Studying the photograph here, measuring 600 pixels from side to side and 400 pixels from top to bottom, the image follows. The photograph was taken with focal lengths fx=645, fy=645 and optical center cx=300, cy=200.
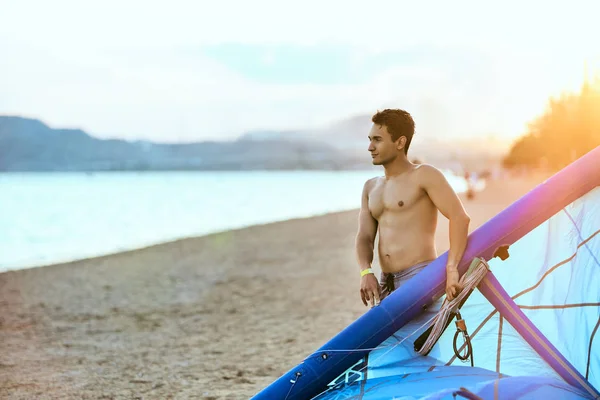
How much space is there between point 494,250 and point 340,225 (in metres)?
22.6

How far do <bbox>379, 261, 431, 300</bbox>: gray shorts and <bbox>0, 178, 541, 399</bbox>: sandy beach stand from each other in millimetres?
2247

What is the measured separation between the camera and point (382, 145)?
404 centimetres

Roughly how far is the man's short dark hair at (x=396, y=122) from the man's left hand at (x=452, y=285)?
2.89 ft

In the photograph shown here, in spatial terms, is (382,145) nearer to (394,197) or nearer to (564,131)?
(394,197)

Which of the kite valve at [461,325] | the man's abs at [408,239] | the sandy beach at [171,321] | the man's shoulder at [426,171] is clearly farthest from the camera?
the sandy beach at [171,321]

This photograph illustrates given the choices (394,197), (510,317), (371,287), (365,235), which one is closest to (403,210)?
(394,197)

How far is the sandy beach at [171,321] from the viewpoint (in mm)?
6570

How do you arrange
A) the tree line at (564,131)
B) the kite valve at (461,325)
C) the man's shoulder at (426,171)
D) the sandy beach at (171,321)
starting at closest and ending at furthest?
the kite valve at (461,325) → the man's shoulder at (426,171) → the sandy beach at (171,321) → the tree line at (564,131)

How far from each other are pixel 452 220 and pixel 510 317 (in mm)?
718

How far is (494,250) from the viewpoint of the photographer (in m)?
4.02

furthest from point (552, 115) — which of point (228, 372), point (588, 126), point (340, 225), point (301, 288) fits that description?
point (228, 372)

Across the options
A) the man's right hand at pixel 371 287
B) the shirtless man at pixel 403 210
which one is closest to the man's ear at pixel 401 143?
the shirtless man at pixel 403 210

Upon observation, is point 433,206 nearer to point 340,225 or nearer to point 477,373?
point 477,373

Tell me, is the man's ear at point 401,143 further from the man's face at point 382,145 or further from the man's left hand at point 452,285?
the man's left hand at point 452,285
